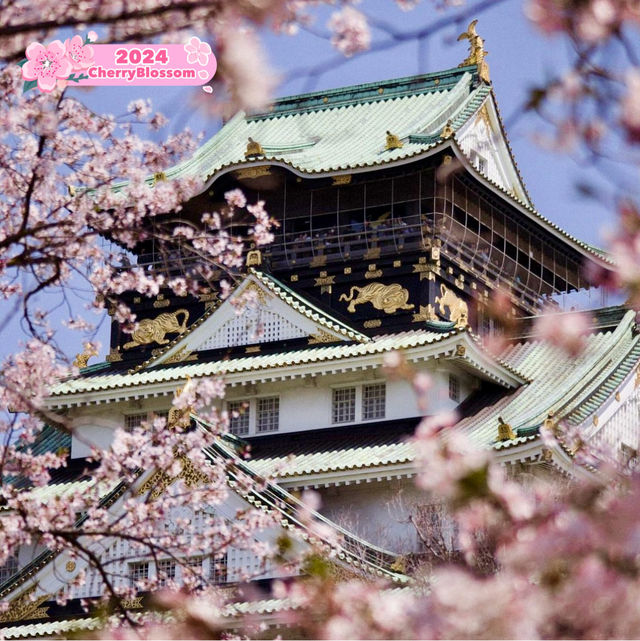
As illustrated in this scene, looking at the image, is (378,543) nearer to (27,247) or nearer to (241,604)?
(241,604)

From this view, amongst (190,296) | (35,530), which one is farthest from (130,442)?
(190,296)

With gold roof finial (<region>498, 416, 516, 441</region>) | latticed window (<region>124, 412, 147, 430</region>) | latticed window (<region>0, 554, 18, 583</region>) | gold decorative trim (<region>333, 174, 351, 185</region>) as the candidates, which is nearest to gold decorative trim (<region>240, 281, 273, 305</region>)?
gold decorative trim (<region>333, 174, 351, 185</region>)

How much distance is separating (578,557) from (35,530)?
978cm

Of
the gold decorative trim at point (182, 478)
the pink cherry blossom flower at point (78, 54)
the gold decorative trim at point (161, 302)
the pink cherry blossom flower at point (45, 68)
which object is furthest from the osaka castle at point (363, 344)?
the pink cherry blossom flower at point (45, 68)

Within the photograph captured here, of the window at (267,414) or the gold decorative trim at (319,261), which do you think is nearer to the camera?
the window at (267,414)

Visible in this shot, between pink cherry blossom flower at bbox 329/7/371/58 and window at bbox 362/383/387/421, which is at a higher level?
window at bbox 362/383/387/421

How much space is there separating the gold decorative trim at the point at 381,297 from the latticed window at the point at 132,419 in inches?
217

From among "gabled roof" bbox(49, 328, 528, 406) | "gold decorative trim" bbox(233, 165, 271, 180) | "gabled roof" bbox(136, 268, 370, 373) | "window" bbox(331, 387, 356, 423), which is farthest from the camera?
"gold decorative trim" bbox(233, 165, 271, 180)

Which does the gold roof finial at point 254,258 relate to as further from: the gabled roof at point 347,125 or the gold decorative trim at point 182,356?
the gold decorative trim at point 182,356

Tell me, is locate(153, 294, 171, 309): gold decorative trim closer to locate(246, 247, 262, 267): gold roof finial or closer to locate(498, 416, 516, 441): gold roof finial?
locate(246, 247, 262, 267): gold roof finial

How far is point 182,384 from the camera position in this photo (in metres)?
33.7

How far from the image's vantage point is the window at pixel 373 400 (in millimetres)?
33812

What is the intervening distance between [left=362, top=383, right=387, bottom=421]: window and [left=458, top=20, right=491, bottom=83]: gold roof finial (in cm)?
1052

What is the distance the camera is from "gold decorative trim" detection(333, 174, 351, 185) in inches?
1430
